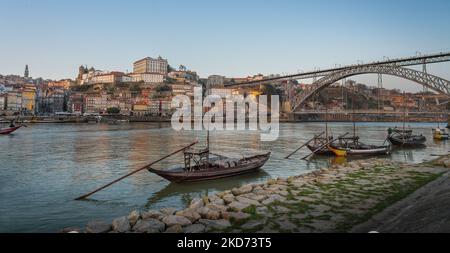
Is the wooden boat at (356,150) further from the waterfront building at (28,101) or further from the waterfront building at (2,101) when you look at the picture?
the waterfront building at (28,101)

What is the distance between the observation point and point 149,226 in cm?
761

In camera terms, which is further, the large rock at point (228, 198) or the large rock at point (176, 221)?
the large rock at point (228, 198)

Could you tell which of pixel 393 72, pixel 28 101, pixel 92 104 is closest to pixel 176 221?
pixel 393 72

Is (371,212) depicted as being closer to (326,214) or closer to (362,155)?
(326,214)

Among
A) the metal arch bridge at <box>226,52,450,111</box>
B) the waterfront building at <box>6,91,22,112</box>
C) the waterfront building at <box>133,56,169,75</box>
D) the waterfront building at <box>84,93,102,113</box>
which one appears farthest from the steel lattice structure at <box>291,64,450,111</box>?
the waterfront building at <box>6,91,22,112</box>

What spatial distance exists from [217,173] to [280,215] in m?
7.42

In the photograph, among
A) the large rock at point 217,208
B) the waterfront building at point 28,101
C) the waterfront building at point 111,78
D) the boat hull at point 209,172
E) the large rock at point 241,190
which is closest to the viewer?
the large rock at point 217,208

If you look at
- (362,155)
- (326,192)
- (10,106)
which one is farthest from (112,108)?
(326,192)

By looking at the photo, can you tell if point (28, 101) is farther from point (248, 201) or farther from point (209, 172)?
point (248, 201)

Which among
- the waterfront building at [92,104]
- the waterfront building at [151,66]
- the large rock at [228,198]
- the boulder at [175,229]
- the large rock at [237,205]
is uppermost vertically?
the waterfront building at [151,66]

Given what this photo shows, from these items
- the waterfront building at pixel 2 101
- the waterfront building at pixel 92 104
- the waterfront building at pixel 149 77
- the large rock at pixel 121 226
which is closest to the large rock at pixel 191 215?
the large rock at pixel 121 226

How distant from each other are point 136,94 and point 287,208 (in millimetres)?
123958

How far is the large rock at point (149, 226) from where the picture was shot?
293 inches
